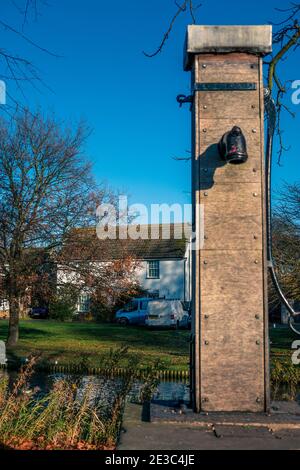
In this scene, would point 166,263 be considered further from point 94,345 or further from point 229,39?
point 229,39

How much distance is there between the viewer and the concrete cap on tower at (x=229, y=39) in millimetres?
6305

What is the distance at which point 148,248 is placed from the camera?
48844 mm

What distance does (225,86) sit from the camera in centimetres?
634

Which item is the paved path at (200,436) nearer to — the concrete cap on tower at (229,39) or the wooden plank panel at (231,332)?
the wooden plank panel at (231,332)

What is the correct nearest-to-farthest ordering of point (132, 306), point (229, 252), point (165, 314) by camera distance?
point (229, 252), point (165, 314), point (132, 306)

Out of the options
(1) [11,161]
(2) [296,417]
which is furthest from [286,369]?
(1) [11,161]

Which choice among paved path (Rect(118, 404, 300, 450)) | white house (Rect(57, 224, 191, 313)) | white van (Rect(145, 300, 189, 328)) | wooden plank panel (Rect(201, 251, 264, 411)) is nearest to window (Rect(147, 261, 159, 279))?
white house (Rect(57, 224, 191, 313))

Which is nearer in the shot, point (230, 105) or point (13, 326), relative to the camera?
point (230, 105)

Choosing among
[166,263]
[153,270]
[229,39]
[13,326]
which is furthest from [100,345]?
[153,270]

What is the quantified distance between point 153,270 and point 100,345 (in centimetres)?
2445

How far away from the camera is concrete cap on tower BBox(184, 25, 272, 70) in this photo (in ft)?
20.7

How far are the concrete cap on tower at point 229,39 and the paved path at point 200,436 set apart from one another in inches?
160

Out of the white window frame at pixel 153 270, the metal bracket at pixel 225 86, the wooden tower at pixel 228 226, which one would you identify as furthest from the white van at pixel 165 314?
the metal bracket at pixel 225 86
